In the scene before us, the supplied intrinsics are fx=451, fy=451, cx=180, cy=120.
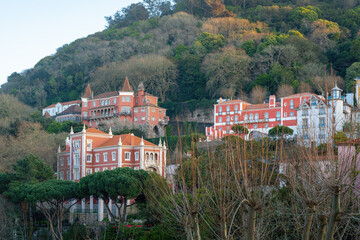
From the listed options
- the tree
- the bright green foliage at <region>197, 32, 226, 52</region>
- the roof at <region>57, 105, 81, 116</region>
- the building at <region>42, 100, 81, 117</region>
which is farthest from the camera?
the building at <region>42, 100, 81, 117</region>

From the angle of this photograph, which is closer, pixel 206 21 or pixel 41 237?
pixel 41 237

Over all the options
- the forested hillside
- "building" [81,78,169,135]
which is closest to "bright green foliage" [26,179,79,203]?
the forested hillside

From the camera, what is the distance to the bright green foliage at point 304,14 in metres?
80.8

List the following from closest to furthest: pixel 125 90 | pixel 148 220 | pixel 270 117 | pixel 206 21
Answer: pixel 148 220 → pixel 270 117 → pixel 125 90 → pixel 206 21

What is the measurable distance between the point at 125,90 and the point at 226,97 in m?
16.0

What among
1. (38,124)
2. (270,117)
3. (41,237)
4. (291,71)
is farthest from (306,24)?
(41,237)

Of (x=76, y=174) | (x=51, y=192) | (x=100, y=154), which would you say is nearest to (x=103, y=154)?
(x=100, y=154)

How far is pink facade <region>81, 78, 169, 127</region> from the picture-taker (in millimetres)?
67875

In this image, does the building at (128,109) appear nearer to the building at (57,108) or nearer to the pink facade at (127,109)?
the pink facade at (127,109)

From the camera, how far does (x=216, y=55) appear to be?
74.9 metres

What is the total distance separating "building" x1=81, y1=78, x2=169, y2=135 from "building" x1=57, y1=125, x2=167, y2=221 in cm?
1909

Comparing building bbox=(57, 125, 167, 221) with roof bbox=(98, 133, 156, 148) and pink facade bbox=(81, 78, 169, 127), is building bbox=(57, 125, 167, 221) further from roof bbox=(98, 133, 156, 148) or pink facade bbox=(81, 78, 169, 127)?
pink facade bbox=(81, 78, 169, 127)

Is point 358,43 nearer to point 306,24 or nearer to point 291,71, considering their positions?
point 291,71

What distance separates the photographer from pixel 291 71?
6372 cm
